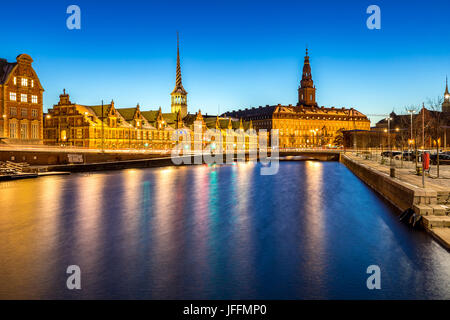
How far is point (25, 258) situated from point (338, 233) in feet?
51.1

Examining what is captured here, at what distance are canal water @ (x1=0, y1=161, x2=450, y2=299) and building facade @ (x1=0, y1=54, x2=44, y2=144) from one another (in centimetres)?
3438

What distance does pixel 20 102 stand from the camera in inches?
2557

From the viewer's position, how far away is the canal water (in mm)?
12867

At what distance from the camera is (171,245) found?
1859 centimetres

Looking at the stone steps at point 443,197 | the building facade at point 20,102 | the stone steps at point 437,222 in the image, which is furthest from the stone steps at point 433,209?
the building facade at point 20,102

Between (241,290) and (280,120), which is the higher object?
(280,120)

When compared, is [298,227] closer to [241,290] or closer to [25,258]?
[241,290]

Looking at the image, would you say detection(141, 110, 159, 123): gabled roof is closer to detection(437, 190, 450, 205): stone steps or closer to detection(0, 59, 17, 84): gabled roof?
detection(0, 59, 17, 84): gabled roof

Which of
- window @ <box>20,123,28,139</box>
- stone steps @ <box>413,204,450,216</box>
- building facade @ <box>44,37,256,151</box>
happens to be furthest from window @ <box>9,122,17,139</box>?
stone steps @ <box>413,204,450,216</box>

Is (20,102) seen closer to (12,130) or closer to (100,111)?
(12,130)

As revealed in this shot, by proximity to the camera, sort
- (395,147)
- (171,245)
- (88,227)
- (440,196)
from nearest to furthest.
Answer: (171,245) → (440,196) → (88,227) → (395,147)

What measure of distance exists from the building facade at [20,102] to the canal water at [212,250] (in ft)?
113
